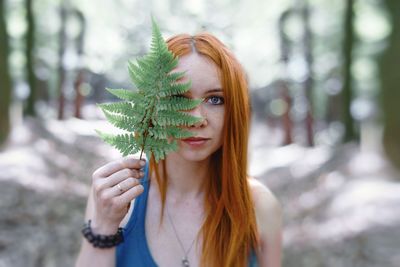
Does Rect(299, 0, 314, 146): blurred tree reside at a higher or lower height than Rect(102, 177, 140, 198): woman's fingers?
higher

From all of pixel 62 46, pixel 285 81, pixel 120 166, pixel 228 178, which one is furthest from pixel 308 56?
pixel 120 166

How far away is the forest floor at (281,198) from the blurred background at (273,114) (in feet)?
0.09

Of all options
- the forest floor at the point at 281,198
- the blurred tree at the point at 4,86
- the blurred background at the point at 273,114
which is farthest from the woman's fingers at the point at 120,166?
the blurred tree at the point at 4,86

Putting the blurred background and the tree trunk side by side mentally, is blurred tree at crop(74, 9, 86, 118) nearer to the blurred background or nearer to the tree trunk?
the blurred background

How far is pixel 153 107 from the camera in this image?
4.04 feet

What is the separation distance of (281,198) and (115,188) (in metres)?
7.85

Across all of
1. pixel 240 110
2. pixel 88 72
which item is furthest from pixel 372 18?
pixel 240 110

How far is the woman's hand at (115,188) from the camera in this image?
4.23 ft

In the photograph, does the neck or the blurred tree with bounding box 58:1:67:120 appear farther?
the blurred tree with bounding box 58:1:67:120

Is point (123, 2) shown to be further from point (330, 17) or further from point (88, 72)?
point (330, 17)

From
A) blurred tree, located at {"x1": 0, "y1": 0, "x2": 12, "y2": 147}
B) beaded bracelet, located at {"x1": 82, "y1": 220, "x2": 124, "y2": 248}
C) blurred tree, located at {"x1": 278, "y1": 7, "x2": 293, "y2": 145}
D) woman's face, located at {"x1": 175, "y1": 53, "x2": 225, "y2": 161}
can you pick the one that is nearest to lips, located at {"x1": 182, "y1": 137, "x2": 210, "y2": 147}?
woman's face, located at {"x1": 175, "y1": 53, "x2": 225, "y2": 161}

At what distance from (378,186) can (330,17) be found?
575 cm

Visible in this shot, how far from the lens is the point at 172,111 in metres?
1.23

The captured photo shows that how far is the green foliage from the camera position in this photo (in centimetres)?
121
